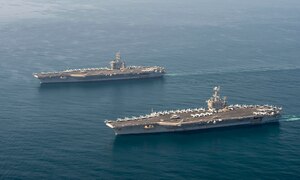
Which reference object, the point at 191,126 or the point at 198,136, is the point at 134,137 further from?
the point at 198,136

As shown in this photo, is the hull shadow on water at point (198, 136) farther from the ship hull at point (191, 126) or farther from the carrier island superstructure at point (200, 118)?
the carrier island superstructure at point (200, 118)

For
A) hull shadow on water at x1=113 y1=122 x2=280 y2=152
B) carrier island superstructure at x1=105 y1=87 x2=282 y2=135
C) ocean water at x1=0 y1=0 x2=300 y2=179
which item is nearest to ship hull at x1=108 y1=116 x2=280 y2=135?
carrier island superstructure at x1=105 y1=87 x2=282 y2=135

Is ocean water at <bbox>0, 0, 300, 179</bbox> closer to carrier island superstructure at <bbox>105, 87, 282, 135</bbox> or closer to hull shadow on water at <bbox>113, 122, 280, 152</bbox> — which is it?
hull shadow on water at <bbox>113, 122, 280, 152</bbox>

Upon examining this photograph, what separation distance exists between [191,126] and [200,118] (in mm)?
4997

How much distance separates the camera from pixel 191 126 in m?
150

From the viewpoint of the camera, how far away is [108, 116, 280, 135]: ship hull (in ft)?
479

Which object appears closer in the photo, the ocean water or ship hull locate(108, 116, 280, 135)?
the ocean water

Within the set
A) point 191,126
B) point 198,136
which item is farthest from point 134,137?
point 198,136

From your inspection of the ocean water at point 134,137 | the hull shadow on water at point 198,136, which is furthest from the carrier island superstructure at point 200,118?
the ocean water at point 134,137

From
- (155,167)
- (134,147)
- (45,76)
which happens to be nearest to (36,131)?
(134,147)

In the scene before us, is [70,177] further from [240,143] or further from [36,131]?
[240,143]

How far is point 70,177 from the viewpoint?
11644 cm

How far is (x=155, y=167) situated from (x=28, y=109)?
191 feet

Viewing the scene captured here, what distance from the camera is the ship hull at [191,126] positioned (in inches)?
5753
